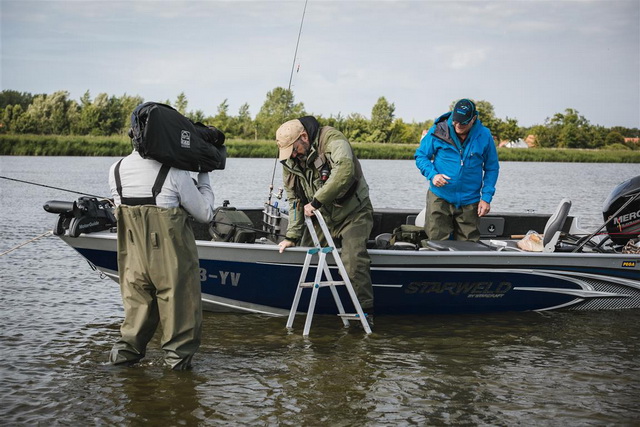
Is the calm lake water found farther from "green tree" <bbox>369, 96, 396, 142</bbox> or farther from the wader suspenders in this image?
"green tree" <bbox>369, 96, 396, 142</bbox>

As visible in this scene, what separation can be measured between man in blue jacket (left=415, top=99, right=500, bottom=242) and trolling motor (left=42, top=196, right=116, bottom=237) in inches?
109

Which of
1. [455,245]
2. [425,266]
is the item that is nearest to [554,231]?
[455,245]

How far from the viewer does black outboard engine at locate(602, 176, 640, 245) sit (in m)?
7.24

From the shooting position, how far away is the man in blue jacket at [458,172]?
22.1 feet

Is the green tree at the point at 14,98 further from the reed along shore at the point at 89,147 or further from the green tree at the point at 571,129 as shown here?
the green tree at the point at 571,129

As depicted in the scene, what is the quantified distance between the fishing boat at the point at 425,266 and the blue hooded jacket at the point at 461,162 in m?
0.47

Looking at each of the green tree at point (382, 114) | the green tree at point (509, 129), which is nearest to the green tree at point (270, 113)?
the green tree at point (382, 114)

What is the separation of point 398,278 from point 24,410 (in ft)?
10.6

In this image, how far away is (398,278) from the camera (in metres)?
6.56

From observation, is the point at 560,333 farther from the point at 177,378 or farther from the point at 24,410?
the point at 24,410

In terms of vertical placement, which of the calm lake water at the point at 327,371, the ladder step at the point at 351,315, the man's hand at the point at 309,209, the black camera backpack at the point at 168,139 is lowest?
the calm lake water at the point at 327,371

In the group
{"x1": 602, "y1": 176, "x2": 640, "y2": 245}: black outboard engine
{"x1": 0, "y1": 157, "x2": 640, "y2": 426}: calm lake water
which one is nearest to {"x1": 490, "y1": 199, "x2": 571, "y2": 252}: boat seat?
{"x1": 602, "y1": 176, "x2": 640, "y2": 245}: black outboard engine

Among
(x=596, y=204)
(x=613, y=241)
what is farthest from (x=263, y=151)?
(x=613, y=241)

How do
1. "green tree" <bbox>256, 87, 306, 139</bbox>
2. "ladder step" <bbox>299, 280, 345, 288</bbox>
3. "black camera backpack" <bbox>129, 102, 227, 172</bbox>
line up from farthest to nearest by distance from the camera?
"green tree" <bbox>256, 87, 306, 139</bbox>
"ladder step" <bbox>299, 280, 345, 288</bbox>
"black camera backpack" <bbox>129, 102, 227, 172</bbox>
